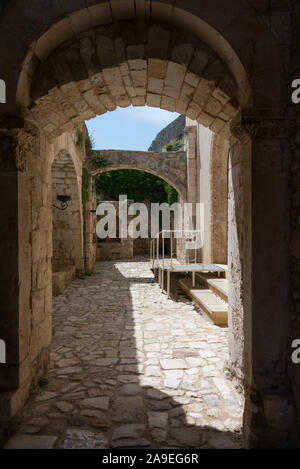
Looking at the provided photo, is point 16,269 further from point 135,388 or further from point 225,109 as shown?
point 225,109

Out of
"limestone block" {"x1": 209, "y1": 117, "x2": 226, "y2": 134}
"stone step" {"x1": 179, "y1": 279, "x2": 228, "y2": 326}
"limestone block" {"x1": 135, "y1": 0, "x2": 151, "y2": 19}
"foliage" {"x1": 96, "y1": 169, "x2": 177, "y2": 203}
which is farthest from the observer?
"foliage" {"x1": 96, "y1": 169, "x2": 177, "y2": 203}

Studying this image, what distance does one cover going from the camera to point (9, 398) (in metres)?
2.22

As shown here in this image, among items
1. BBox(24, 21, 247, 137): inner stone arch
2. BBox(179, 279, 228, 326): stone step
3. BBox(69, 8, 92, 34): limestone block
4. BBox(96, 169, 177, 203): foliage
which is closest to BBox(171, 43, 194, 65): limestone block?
BBox(24, 21, 247, 137): inner stone arch

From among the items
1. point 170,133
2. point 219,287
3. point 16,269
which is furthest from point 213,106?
point 170,133

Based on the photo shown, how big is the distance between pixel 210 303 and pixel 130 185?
14.3 metres

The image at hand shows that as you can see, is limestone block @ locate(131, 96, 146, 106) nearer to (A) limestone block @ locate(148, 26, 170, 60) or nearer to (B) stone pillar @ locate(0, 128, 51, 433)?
(A) limestone block @ locate(148, 26, 170, 60)

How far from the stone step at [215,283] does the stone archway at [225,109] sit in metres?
2.86

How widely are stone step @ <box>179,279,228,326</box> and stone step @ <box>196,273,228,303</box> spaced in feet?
0.33

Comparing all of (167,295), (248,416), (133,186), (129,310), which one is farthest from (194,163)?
(248,416)

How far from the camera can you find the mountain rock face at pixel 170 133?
28469 millimetres

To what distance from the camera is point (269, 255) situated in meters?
2.20

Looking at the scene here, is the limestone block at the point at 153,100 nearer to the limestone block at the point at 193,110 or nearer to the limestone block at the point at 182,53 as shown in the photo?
the limestone block at the point at 193,110

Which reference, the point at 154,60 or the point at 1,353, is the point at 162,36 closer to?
the point at 154,60

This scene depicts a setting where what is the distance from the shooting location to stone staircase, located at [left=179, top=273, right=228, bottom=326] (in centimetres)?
476
